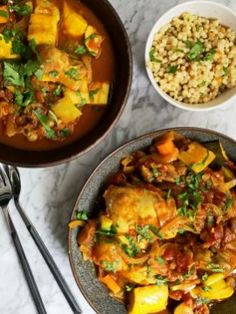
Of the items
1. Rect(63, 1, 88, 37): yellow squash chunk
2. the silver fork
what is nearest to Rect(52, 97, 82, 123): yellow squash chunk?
Rect(63, 1, 88, 37): yellow squash chunk

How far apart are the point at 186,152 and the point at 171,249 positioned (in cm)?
45

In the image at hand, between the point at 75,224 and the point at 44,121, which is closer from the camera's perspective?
the point at 44,121

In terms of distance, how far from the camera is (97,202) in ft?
9.63

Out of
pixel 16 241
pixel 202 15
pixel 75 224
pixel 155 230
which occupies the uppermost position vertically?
pixel 202 15

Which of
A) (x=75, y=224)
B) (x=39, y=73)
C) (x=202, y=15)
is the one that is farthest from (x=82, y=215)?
(x=202, y=15)

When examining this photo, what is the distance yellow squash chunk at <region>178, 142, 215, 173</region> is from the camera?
9.31 feet

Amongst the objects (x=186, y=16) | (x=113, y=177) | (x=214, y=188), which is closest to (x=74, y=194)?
(x=113, y=177)

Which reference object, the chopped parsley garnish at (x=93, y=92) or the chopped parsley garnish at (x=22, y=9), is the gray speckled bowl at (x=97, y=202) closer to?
the chopped parsley garnish at (x=93, y=92)

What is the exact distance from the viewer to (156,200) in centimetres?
274

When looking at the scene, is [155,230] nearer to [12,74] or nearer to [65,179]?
[65,179]

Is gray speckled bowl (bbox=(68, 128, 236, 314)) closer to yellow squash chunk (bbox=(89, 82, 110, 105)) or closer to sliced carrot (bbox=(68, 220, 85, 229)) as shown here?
sliced carrot (bbox=(68, 220, 85, 229))

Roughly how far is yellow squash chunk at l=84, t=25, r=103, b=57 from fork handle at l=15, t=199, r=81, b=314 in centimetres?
84

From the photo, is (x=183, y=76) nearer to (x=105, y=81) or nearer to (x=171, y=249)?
(x=105, y=81)

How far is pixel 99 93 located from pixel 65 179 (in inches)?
21.2
